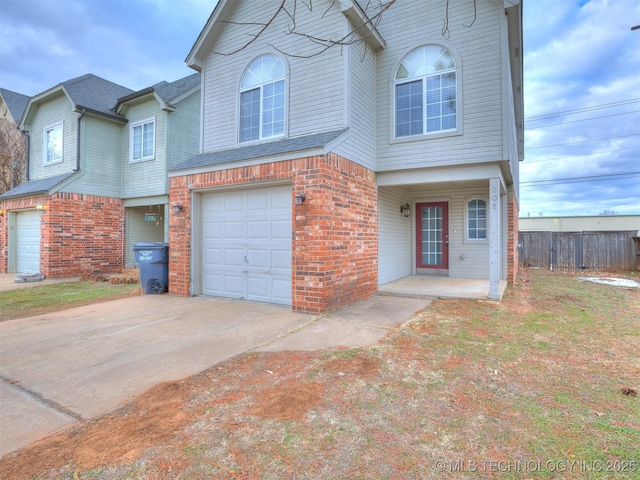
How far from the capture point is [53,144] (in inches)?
508

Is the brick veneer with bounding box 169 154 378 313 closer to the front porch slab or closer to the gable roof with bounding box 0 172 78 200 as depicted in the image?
the front porch slab

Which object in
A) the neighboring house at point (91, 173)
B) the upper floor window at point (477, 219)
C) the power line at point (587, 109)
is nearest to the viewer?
the upper floor window at point (477, 219)

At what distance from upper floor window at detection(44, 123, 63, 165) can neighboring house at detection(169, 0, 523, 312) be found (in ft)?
26.7

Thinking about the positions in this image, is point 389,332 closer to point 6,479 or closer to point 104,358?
point 104,358

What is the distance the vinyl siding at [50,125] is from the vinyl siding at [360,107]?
10997 millimetres

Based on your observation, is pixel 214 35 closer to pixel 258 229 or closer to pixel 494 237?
pixel 258 229

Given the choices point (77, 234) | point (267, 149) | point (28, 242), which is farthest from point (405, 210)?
point (28, 242)

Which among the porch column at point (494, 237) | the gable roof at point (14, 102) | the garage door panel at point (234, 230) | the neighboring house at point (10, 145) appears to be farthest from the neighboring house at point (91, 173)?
the porch column at point (494, 237)

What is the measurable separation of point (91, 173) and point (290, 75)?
9337 mm

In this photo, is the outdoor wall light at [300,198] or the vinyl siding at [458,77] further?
the vinyl siding at [458,77]

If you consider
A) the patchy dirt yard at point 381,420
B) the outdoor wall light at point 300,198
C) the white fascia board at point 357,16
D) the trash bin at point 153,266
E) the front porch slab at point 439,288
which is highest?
the white fascia board at point 357,16

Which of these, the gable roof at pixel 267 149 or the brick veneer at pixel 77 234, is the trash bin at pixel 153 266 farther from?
the brick veneer at pixel 77 234

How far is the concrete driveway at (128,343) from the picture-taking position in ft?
8.99

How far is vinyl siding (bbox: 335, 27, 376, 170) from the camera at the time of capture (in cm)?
648
